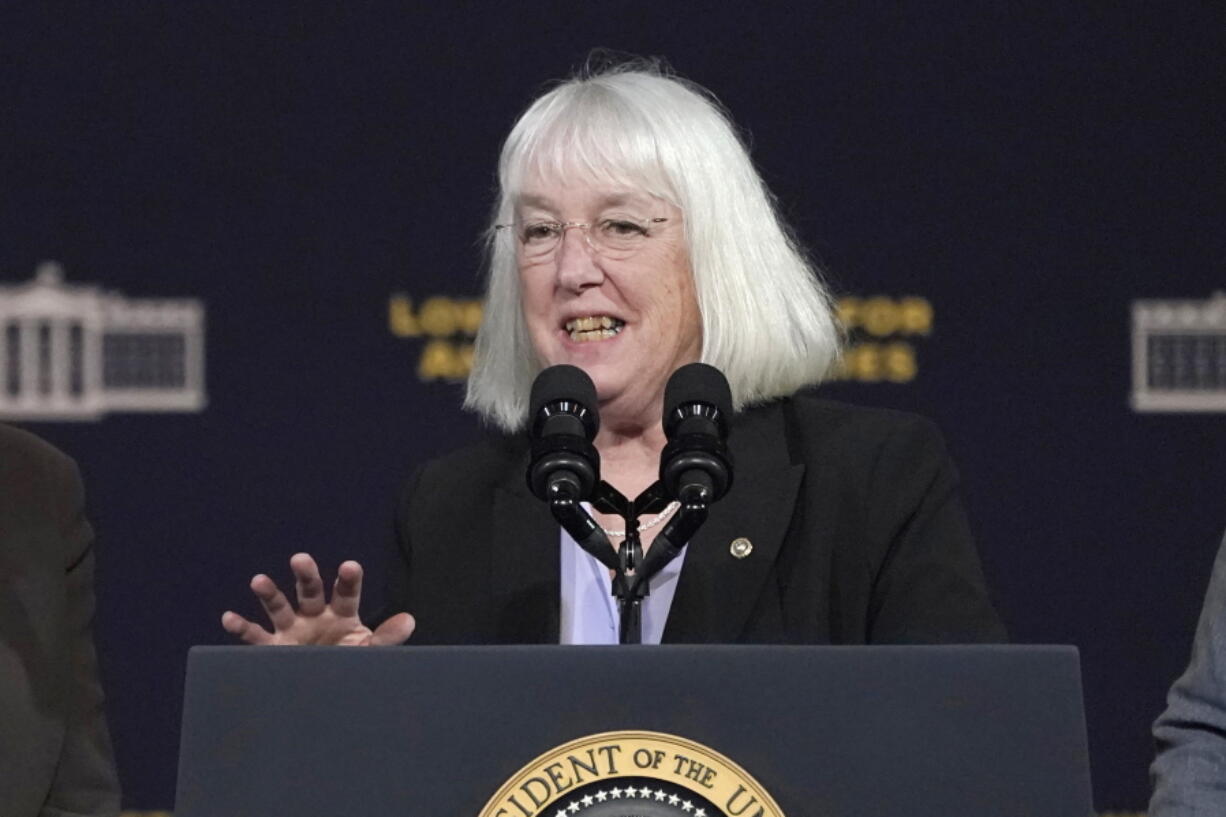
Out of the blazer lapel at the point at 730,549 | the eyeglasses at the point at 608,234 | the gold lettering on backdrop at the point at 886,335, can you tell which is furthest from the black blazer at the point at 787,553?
the gold lettering on backdrop at the point at 886,335

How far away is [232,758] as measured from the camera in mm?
1292

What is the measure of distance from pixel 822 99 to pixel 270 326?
99 centimetres

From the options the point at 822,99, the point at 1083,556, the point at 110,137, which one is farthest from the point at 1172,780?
the point at 110,137

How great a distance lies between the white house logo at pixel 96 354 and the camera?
3.20 meters

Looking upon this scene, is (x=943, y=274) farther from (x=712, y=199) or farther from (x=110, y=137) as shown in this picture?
(x=110, y=137)

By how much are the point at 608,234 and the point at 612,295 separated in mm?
68

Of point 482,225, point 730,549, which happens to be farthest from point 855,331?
point 730,549

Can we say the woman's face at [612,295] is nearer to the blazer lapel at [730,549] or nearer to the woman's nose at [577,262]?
the woman's nose at [577,262]

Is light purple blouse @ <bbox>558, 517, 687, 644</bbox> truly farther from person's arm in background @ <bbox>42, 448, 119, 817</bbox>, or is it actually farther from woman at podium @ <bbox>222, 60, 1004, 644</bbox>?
person's arm in background @ <bbox>42, 448, 119, 817</bbox>

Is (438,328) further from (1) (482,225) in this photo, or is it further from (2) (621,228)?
(2) (621,228)

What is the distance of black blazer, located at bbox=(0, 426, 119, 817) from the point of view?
2053 mm

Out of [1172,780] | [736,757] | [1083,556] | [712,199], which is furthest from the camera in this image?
[1083,556]

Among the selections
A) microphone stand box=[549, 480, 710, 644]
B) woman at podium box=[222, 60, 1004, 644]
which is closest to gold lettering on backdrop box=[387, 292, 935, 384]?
woman at podium box=[222, 60, 1004, 644]

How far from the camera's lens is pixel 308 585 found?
1.78m
